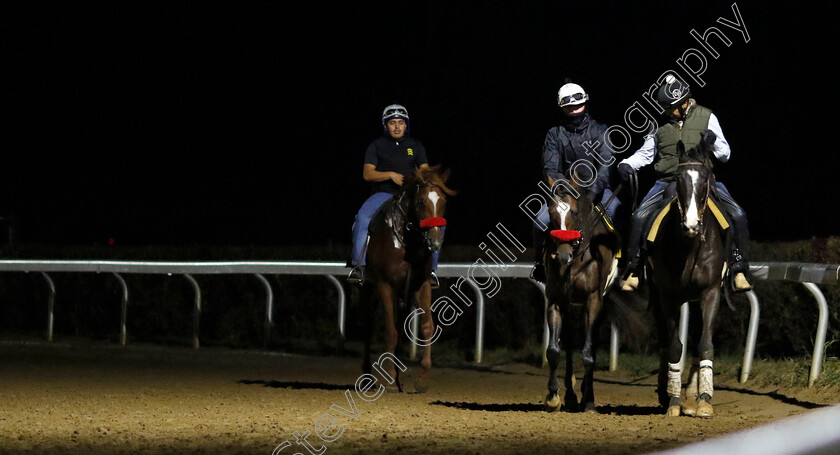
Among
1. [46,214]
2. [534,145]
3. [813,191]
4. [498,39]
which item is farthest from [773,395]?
[46,214]

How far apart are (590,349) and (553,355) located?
290 mm

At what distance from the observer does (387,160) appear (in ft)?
34.0

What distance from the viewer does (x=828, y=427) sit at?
5156 millimetres

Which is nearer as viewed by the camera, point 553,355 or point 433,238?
point 553,355

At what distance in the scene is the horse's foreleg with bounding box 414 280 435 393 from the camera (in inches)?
386

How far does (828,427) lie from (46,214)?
25.5m

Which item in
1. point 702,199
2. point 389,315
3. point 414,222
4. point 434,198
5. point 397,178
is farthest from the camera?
point 397,178

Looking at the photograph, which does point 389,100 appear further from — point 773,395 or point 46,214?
point 773,395

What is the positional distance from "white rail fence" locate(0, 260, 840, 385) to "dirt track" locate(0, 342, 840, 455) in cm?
46

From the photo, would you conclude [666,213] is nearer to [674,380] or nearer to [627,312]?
[674,380]

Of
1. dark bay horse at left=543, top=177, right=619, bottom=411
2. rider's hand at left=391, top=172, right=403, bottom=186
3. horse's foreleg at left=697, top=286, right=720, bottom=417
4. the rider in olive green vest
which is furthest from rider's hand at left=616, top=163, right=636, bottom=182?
rider's hand at left=391, top=172, right=403, bottom=186

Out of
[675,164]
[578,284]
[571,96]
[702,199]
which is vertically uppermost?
[571,96]

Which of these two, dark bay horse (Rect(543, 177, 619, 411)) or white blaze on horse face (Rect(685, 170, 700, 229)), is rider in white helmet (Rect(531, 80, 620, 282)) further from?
white blaze on horse face (Rect(685, 170, 700, 229))

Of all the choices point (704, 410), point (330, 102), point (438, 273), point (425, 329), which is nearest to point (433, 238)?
point (425, 329)
